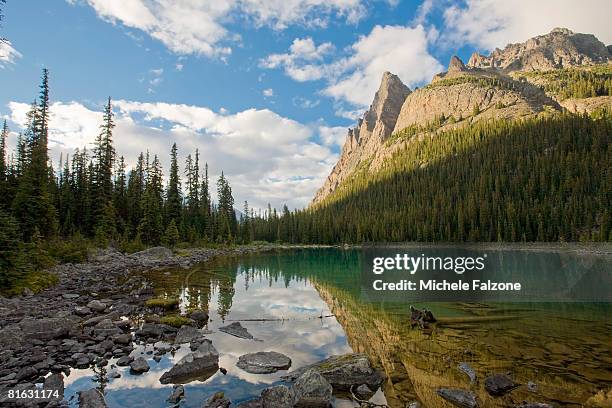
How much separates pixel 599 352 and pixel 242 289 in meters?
22.9

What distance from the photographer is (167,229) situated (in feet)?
195

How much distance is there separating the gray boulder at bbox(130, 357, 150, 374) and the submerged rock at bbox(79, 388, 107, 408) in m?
1.81

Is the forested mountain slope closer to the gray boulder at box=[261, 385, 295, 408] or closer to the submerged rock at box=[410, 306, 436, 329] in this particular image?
the submerged rock at box=[410, 306, 436, 329]

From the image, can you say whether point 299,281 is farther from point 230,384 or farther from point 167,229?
point 167,229

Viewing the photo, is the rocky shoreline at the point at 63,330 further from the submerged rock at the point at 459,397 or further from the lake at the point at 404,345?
the submerged rock at the point at 459,397

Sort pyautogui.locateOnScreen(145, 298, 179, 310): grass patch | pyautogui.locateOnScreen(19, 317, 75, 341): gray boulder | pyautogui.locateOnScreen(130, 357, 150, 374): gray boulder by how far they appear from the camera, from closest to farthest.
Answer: pyautogui.locateOnScreen(130, 357, 150, 374): gray boulder < pyautogui.locateOnScreen(19, 317, 75, 341): gray boulder < pyautogui.locateOnScreen(145, 298, 179, 310): grass patch

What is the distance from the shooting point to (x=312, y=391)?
29.2ft

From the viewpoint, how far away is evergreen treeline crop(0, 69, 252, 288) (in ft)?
110

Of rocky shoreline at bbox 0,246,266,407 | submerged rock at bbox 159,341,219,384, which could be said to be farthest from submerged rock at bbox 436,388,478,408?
rocky shoreline at bbox 0,246,266,407

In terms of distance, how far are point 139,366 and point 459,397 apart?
9.19 metres

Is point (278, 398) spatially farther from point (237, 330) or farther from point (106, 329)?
point (106, 329)

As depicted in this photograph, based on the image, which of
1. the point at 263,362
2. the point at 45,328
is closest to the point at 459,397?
the point at 263,362

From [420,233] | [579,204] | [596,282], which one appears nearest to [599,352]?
[596,282]

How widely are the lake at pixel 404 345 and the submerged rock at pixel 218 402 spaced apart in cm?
34
